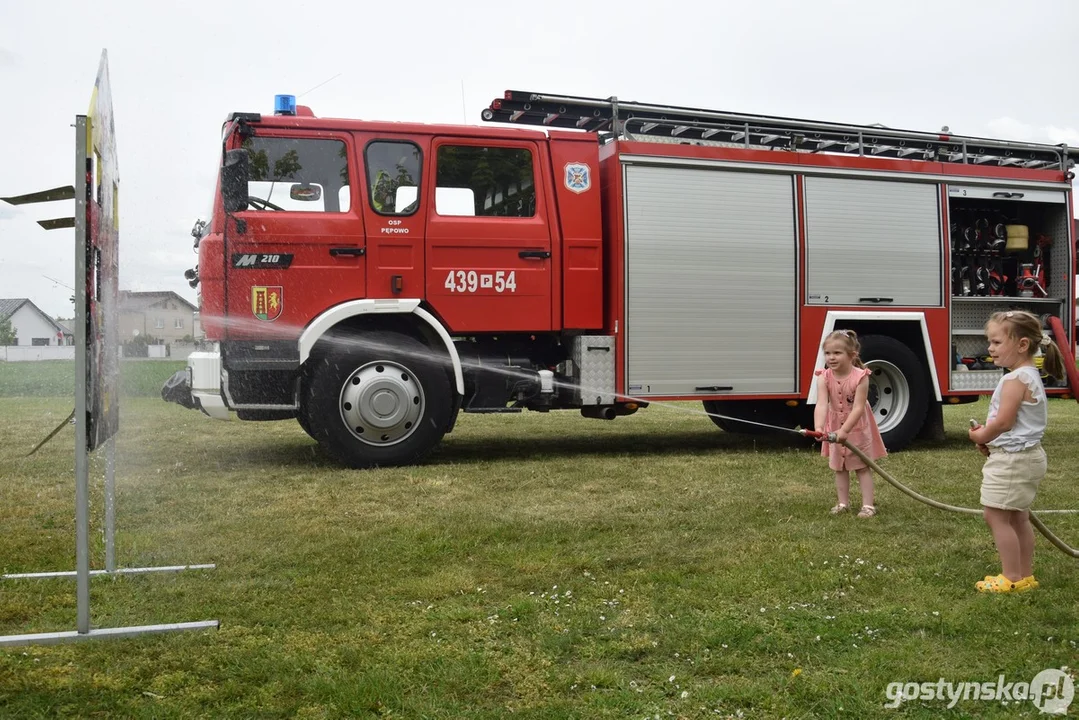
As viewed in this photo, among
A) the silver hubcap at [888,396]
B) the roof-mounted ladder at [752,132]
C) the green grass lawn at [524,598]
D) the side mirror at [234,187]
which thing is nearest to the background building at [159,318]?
the side mirror at [234,187]

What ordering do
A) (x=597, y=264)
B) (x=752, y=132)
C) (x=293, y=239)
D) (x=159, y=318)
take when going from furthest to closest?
(x=752, y=132) < (x=597, y=264) < (x=293, y=239) < (x=159, y=318)

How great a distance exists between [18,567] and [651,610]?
3.02 meters

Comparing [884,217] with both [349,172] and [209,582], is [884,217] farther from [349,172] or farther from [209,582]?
[209,582]

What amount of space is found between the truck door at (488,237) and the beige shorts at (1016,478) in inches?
188

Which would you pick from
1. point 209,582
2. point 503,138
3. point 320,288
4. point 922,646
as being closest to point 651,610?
point 922,646

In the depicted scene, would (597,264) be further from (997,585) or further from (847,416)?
(997,585)

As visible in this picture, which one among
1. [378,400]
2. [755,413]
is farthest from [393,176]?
[755,413]

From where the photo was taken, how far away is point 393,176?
27.6ft

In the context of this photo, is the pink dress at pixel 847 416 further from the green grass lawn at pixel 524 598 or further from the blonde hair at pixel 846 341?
the green grass lawn at pixel 524 598

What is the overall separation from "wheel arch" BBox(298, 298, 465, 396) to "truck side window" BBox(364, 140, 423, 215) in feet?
2.52

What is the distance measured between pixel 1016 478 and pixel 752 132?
6118mm

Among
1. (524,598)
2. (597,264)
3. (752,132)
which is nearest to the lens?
(524,598)

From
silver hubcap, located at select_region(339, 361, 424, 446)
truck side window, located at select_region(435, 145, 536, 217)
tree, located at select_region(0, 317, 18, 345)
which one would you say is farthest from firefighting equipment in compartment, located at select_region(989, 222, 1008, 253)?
tree, located at select_region(0, 317, 18, 345)

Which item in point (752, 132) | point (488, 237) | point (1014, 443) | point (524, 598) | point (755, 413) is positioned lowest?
point (524, 598)
